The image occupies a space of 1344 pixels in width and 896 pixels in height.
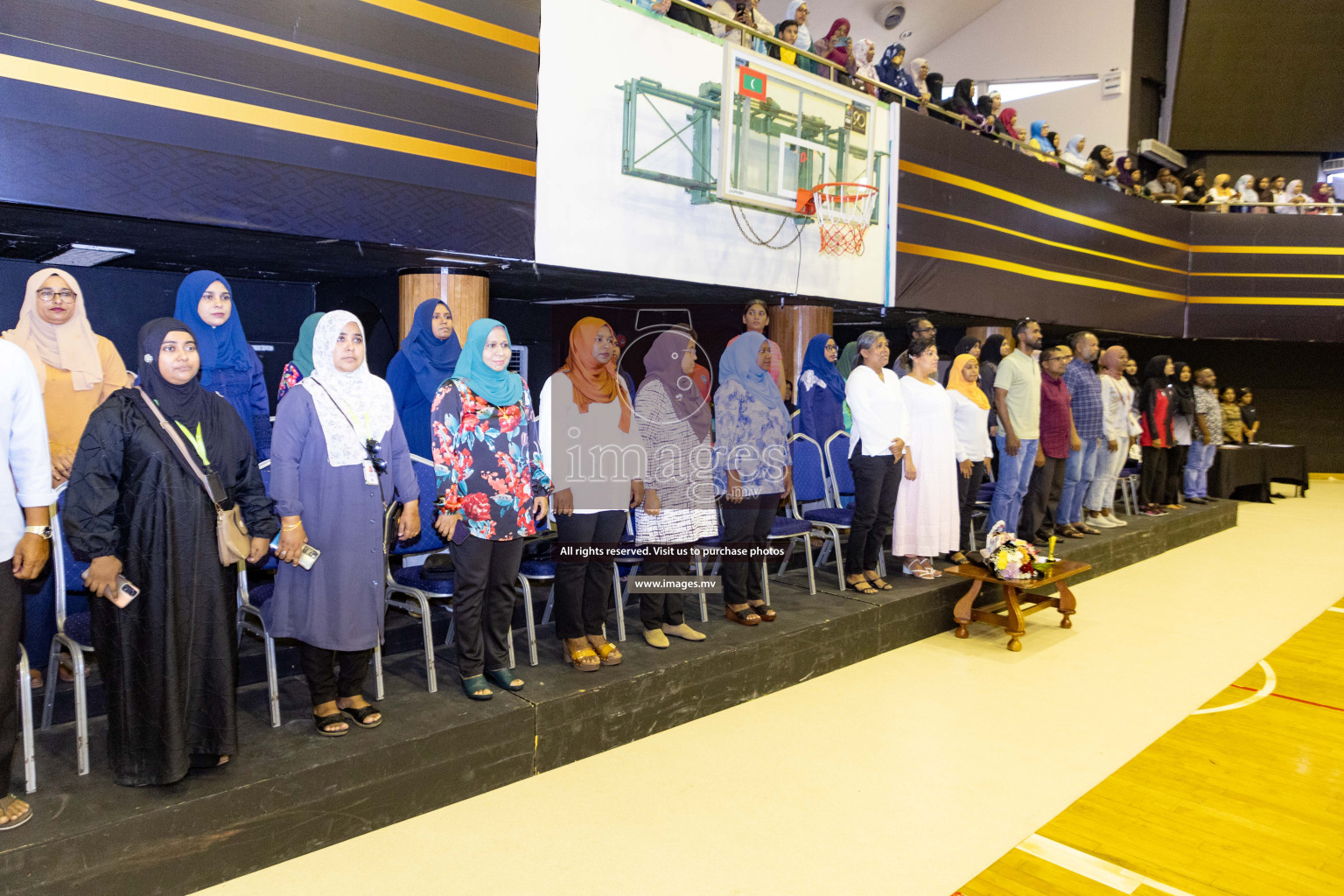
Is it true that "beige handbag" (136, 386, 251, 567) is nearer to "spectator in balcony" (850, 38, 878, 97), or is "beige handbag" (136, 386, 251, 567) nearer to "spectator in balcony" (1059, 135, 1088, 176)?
"spectator in balcony" (850, 38, 878, 97)

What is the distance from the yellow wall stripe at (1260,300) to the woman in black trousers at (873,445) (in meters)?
8.89

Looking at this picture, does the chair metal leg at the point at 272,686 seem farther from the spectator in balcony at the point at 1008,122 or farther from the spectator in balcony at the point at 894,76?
the spectator in balcony at the point at 1008,122

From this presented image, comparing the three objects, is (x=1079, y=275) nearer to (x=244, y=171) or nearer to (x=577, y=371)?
(x=577, y=371)

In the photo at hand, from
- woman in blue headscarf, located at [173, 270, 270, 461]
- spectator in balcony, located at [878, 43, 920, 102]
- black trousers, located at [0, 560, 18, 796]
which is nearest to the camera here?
black trousers, located at [0, 560, 18, 796]

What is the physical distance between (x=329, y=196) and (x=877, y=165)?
443 centimetres

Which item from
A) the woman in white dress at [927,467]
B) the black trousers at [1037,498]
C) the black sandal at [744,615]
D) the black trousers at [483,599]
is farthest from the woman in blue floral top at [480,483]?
the black trousers at [1037,498]

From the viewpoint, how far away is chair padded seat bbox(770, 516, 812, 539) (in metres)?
4.15

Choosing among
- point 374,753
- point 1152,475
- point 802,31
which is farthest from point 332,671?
point 1152,475

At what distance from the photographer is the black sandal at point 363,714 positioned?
2600 millimetres

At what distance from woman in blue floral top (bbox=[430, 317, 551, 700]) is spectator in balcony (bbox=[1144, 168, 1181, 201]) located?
1091 cm

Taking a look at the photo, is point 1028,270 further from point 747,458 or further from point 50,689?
point 50,689

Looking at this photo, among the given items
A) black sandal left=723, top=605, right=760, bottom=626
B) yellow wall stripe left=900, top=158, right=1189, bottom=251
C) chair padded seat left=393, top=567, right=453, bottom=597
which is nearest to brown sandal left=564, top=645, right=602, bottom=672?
chair padded seat left=393, top=567, right=453, bottom=597

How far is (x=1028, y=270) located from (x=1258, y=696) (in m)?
5.55

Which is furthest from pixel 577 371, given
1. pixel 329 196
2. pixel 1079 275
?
pixel 1079 275
